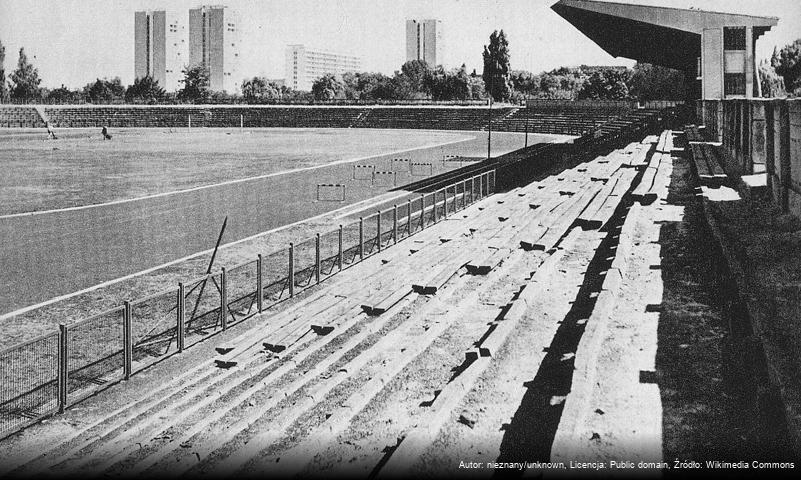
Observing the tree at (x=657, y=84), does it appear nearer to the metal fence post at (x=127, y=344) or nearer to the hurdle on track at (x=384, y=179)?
the hurdle on track at (x=384, y=179)

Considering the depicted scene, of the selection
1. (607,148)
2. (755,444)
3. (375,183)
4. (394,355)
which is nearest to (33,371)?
(394,355)

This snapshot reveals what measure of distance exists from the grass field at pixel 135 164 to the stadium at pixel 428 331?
137 inches

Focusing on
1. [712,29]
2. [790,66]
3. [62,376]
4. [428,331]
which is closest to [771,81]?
[790,66]

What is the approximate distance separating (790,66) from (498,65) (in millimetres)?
74344

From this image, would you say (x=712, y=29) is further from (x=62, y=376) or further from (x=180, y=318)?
(x=62, y=376)

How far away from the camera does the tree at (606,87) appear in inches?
6693

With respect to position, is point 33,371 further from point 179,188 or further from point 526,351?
point 179,188

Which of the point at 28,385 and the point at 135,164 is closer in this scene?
the point at 28,385

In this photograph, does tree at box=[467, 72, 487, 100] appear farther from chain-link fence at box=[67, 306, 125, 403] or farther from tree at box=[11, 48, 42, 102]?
chain-link fence at box=[67, 306, 125, 403]

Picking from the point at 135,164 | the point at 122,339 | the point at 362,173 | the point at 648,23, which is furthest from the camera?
the point at 135,164

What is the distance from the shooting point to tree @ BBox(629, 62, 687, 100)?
5369 inches

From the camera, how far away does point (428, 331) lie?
41.1ft

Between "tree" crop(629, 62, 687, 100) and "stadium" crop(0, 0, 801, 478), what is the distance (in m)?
110

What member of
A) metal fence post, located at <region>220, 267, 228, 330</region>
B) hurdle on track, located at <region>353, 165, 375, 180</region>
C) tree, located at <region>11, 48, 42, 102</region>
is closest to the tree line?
tree, located at <region>11, 48, 42, 102</region>
